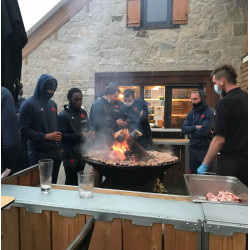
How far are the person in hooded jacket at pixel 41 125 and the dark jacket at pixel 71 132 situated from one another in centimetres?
44

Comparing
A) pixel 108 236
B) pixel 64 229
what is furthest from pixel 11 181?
pixel 108 236

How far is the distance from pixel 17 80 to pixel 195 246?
1892mm

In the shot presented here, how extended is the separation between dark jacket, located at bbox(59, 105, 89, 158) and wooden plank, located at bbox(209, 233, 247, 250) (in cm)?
294

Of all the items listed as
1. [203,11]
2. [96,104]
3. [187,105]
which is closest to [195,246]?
[96,104]

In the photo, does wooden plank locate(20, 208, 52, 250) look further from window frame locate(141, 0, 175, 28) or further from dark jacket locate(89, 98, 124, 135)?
window frame locate(141, 0, 175, 28)

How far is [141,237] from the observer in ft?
4.27

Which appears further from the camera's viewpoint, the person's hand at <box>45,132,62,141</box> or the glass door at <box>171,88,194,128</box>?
the glass door at <box>171,88,194,128</box>

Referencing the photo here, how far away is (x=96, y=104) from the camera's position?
15.9 feet

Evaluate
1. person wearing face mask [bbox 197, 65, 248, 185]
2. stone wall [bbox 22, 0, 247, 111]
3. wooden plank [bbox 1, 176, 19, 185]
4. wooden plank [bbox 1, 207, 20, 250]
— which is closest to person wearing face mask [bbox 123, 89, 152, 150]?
stone wall [bbox 22, 0, 247, 111]

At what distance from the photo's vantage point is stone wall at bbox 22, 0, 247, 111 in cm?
608

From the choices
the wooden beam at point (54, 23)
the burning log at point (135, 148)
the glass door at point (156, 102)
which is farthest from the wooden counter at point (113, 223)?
the wooden beam at point (54, 23)

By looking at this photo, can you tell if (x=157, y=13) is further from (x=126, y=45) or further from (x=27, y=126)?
(x=27, y=126)

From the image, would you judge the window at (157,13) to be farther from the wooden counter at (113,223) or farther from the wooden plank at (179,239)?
the wooden plank at (179,239)

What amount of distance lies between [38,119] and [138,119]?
2.27 meters
